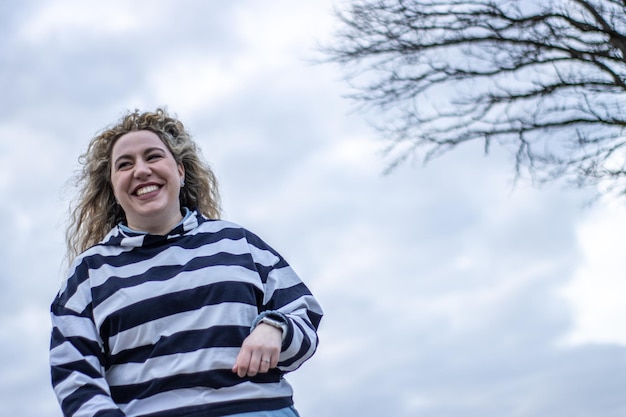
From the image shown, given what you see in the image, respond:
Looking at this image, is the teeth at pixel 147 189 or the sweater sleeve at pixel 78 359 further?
the teeth at pixel 147 189

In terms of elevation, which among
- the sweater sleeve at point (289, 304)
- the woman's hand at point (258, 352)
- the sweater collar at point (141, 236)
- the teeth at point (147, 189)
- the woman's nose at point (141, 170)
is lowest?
the woman's hand at point (258, 352)

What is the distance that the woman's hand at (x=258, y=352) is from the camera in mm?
1678

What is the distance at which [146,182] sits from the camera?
1.98m

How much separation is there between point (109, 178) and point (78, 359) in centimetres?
63

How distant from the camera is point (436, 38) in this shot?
5941 mm

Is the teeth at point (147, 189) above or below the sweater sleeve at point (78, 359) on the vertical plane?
above

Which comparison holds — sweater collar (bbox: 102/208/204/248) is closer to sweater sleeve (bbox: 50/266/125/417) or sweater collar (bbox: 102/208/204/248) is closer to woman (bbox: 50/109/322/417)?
woman (bbox: 50/109/322/417)

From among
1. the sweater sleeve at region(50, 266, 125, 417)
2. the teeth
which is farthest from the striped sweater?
the teeth

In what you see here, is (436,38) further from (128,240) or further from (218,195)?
(128,240)

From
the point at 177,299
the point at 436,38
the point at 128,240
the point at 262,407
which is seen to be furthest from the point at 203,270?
the point at 436,38

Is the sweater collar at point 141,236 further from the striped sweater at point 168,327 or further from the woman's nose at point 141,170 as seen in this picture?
the woman's nose at point 141,170

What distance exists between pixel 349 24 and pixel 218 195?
3980 mm

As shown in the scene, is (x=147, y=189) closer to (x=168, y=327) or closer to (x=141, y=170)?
(x=141, y=170)

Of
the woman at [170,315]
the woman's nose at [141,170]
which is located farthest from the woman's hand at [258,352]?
the woman's nose at [141,170]
